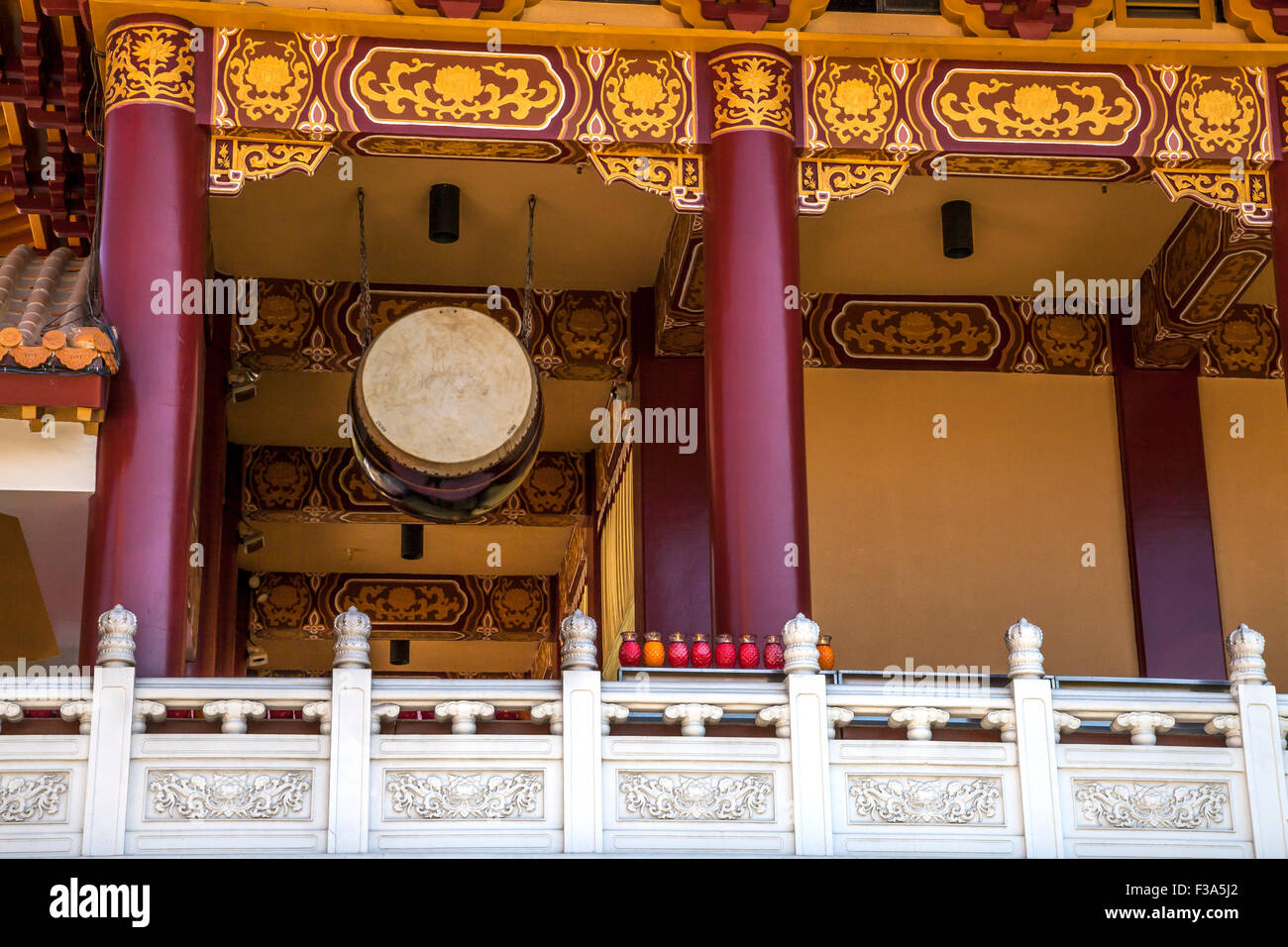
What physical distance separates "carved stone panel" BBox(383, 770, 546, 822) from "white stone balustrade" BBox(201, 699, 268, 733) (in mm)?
536

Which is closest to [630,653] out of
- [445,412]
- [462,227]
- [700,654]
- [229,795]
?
[700,654]

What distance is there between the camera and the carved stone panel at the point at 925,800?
6.83 meters

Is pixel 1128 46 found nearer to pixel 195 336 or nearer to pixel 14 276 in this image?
pixel 195 336

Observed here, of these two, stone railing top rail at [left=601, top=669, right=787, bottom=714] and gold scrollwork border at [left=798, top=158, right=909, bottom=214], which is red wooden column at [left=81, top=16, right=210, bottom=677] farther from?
gold scrollwork border at [left=798, top=158, right=909, bottom=214]

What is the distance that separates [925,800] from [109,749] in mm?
2957

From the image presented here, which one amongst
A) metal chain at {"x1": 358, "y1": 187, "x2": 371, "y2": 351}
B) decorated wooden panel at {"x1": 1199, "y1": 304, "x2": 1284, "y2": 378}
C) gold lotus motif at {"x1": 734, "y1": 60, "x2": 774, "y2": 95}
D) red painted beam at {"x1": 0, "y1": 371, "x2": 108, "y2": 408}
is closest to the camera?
red painted beam at {"x1": 0, "y1": 371, "x2": 108, "y2": 408}

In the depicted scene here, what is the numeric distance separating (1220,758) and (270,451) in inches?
372

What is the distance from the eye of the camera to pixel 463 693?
22.4 ft

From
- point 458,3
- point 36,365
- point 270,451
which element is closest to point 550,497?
point 270,451

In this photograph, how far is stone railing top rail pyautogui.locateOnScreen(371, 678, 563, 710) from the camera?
22.3 ft

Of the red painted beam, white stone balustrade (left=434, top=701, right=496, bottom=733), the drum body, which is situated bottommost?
white stone balustrade (left=434, top=701, right=496, bottom=733)

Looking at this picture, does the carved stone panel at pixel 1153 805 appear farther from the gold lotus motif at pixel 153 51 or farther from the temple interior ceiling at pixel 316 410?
the temple interior ceiling at pixel 316 410

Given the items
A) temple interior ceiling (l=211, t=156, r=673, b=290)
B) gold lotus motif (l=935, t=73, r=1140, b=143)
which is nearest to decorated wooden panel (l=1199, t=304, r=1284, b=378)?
gold lotus motif (l=935, t=73, r=1140, b=143)

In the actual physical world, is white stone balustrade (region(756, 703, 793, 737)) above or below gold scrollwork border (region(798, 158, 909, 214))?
below
